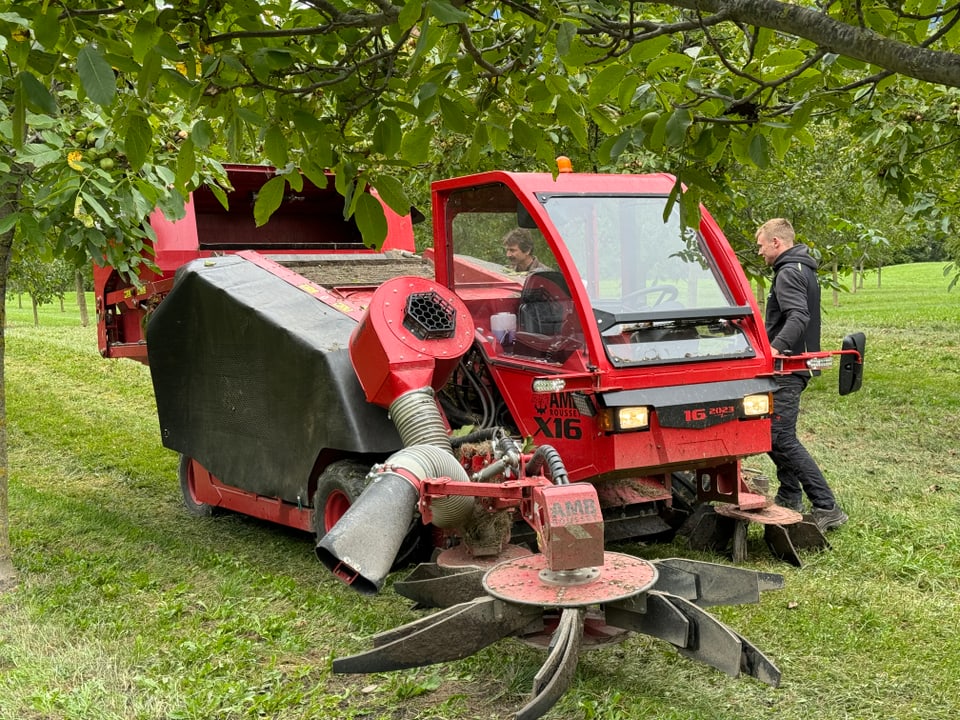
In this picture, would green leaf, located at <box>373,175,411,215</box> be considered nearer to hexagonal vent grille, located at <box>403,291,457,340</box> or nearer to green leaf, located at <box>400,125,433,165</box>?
green leaf, located at <box>400,125,433,165</box>

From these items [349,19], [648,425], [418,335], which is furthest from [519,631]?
[349,19]

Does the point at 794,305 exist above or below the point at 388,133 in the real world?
below

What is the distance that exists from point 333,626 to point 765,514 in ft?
7.49

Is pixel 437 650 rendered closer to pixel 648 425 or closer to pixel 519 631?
pixel 519 631

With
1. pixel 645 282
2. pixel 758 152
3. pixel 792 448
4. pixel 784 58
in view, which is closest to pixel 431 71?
pixel 758 152

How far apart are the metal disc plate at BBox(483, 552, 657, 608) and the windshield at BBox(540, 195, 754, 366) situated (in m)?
1.23

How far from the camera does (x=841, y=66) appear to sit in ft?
10.8

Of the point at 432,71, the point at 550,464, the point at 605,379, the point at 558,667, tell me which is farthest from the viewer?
the point at 605,379

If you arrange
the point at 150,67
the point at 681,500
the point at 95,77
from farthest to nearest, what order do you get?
the point at 681,500 → the point at 150,67 → the point at 95,77

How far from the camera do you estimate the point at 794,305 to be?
20.1ft

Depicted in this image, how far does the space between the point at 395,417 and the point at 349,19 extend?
91.8 inches

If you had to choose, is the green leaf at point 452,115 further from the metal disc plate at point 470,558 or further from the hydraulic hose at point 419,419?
the metal disc plate at point 470,558

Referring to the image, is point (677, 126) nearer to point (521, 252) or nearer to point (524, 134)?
point (524, 134)

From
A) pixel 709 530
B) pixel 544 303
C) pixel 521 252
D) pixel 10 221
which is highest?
pixel 10 221
